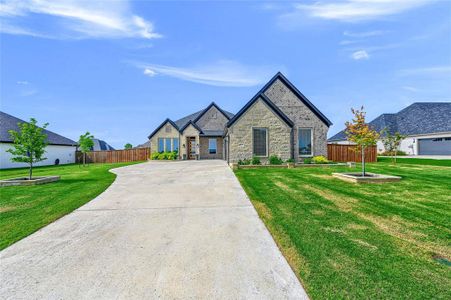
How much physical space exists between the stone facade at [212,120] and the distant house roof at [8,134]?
16302 millimetres

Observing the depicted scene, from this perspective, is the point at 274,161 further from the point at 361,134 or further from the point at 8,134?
the point at 8,134

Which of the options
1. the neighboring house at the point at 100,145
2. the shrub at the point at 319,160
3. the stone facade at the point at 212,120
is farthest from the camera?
the neighboring house at the point at 100,145

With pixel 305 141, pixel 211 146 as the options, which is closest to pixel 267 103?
pixel 305 141

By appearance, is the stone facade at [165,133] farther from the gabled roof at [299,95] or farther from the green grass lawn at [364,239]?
the green grass lawn at [364,239]

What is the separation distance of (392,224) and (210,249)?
4028 mm

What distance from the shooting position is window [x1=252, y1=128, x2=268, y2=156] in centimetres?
1588

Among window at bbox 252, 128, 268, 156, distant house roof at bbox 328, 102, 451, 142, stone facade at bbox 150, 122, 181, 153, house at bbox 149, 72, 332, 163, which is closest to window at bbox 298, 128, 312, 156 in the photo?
house at bbox 149, 72, 332, 163

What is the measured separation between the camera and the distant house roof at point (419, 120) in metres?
29.6

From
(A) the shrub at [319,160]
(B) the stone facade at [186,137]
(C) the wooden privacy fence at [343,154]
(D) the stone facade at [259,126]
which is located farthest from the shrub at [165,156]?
(C) the wooden privacy fence at [343,154]

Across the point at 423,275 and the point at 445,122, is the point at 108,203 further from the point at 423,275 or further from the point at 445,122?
the point at 445,122

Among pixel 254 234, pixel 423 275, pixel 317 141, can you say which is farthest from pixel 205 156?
pixel 423 275

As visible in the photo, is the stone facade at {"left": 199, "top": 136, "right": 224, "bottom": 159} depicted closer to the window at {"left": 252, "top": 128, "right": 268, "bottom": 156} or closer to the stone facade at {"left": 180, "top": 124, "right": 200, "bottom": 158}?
the stone facade at {"left": 180, "top": 124, "right": 200, "bottom": 158}

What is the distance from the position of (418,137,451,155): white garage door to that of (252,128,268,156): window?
30108mm

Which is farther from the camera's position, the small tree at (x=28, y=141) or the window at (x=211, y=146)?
the window at (x=211, y=146)
